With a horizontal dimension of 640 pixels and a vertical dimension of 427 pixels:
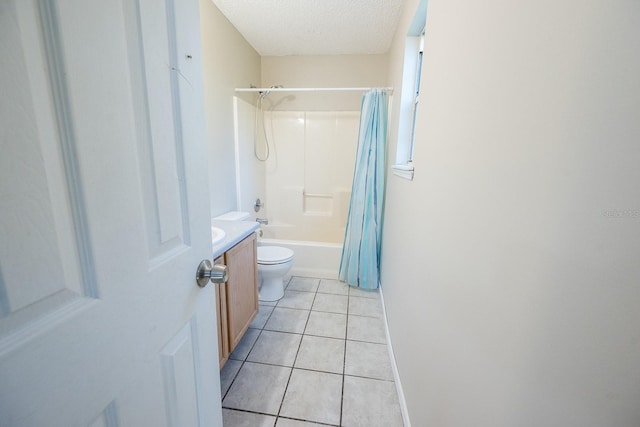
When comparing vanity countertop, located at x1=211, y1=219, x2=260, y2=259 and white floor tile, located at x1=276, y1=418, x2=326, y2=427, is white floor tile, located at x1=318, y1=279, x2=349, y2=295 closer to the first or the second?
vanity countertop, located at x1=211, y1=219, x2=260, y2=259

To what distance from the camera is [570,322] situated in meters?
0.37

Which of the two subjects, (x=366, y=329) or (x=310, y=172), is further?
(x=310, y=172)

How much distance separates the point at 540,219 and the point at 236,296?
1481 mm

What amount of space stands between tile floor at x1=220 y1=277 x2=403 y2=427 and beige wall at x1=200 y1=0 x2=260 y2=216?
3.63ft

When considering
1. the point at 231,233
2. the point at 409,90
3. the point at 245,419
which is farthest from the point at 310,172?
the point at 245,419

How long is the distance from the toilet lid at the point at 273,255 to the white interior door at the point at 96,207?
1.47m

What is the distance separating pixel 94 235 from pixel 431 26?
1397 mm

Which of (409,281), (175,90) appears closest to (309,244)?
(409,281)

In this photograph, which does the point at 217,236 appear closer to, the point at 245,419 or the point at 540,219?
the point at 245,419

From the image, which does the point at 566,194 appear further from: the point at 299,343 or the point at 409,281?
the point at 299,343

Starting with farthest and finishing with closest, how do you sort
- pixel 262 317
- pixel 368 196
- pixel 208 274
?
1. pixel 368 196
2. pixel 262 317
3. pixel 208 274

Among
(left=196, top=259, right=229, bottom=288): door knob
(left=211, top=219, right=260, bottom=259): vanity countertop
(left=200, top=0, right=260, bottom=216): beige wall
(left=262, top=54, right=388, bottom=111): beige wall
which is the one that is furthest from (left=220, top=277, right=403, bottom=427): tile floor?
(left=262, top=54, right=388, bottom=111): beige wall

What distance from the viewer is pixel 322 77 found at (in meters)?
2.88

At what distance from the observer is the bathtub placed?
8.99ft
